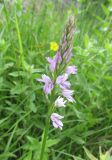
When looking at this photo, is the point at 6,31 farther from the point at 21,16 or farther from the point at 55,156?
the point at 55,156

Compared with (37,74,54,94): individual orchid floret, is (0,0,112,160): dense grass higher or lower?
higher

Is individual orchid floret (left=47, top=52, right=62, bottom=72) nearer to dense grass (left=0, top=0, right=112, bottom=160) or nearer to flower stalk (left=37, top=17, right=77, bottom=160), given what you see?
flower stalk (left=37, top=17, right=77, bottom=160)

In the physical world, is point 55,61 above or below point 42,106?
below

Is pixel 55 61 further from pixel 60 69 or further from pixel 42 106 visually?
pixel 42 106

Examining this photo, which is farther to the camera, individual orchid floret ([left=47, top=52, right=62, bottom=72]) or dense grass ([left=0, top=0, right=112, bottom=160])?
dense grass ([left=0, top=0, right=112, bottom=160])

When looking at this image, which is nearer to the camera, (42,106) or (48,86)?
(48,86)

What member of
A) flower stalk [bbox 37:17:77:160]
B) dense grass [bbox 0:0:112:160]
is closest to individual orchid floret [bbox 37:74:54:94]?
flower stalk [bbox 37:17:77:160]

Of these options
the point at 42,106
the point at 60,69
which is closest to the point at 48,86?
the point at 60,69

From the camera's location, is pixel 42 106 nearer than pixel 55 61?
No

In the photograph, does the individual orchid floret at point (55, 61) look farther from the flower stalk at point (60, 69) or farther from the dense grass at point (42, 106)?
the dense grass at point (42, 106)

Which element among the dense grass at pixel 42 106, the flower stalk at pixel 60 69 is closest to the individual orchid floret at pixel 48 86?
the flower stalk at pixel 60 69

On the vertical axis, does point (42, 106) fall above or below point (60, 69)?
above
